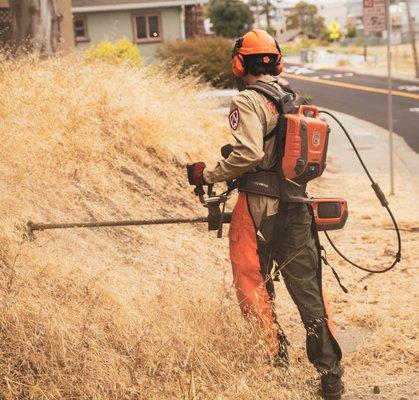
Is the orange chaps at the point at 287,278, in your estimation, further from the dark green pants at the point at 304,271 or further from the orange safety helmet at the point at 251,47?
the orange safety helmet at the point at 251,47

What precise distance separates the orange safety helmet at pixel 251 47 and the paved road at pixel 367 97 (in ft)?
35.8

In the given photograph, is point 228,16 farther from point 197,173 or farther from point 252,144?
point 252,144

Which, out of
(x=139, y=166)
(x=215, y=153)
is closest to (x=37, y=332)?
(x=139, y=166)

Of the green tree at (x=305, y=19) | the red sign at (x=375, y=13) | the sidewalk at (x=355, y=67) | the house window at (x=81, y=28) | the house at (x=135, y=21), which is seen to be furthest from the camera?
the green tree at (x=305, y=19)

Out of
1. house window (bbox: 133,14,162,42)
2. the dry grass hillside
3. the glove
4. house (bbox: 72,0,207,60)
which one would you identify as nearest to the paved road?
house (bbox: 72,0,207,60)

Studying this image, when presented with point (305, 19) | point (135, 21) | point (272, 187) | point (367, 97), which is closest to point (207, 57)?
point (367, 97)

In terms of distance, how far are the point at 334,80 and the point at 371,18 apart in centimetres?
2654

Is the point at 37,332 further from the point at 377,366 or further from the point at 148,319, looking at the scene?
the point at 377,366

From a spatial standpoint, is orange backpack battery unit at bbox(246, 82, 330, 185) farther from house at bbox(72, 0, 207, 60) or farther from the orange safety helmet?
house at bbox(72, 0, 207, 60)

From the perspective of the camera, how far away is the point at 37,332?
4082mm

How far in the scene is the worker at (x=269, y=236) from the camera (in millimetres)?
4395

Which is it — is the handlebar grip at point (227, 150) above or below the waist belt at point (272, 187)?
above

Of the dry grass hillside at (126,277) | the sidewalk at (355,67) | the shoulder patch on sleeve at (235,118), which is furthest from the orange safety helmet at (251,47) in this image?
the sidewalk at (355,67)

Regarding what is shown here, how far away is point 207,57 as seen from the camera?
22.7 metres
